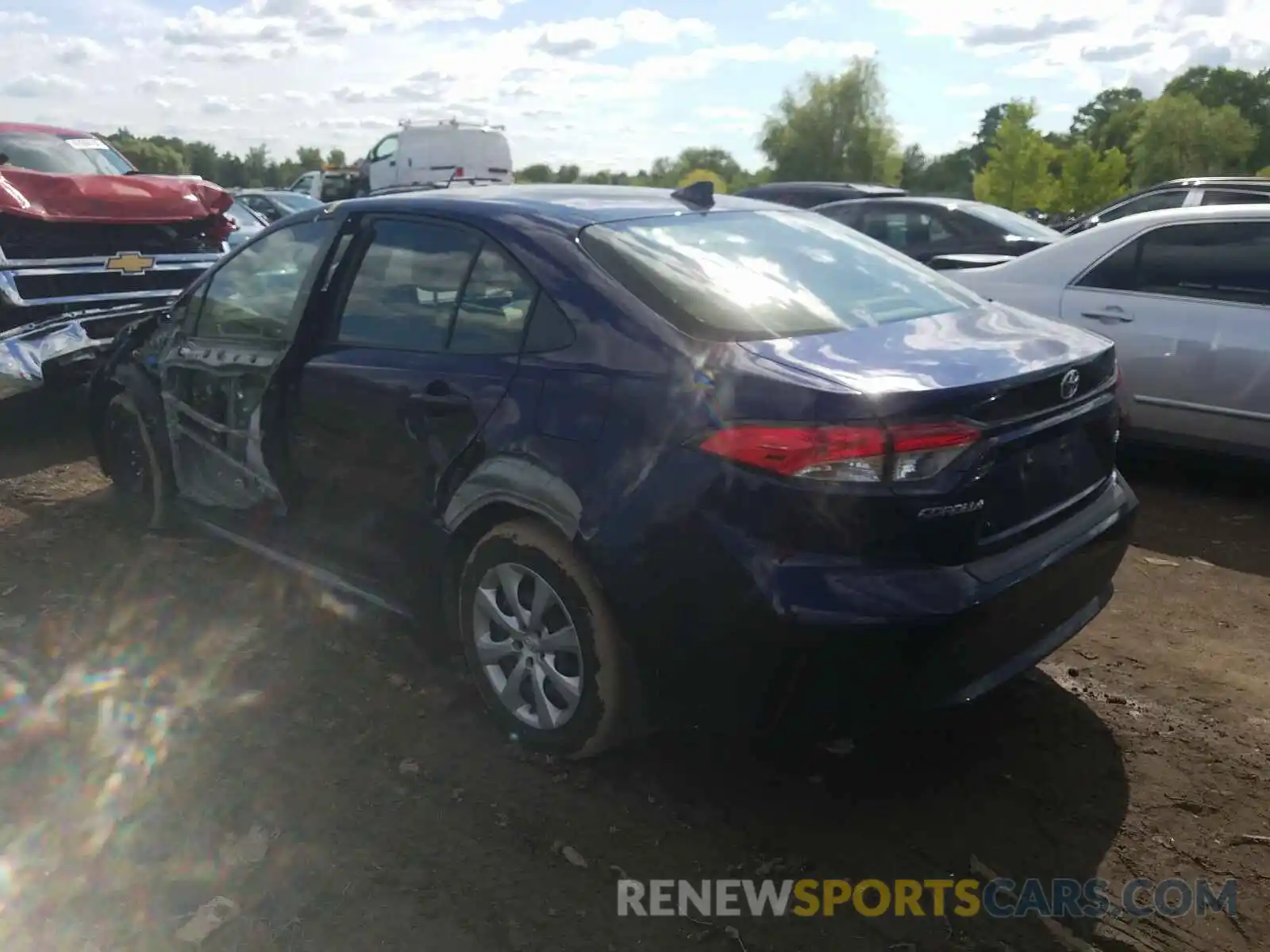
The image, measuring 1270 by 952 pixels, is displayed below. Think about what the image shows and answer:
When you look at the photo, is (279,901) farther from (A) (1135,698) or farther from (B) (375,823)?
(A) (1135,698)

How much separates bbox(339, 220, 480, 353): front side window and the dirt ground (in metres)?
1.18

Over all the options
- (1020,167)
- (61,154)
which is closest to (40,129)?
(61,154)

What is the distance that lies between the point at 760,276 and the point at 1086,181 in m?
50.1

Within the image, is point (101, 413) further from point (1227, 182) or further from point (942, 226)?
point (1227, 182)

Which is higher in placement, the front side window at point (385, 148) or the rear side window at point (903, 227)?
the front side window at point (385, 148)

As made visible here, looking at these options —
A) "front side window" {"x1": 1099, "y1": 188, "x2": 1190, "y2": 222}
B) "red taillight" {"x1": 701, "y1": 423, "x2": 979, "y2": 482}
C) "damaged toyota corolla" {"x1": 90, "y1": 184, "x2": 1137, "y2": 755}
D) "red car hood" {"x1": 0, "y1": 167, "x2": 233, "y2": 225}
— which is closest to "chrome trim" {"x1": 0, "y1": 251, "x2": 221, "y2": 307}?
"red car hood" {"x1": 0, "y1": 167, "x2": 233, "y2": 225}

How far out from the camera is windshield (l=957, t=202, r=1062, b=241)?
9977 millimetres

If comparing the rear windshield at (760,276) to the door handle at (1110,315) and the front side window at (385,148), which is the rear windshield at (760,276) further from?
the front side window at (385,148)

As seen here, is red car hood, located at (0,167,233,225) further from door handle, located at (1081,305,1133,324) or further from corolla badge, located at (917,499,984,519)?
corolla badge, located at (917,499,984,519)

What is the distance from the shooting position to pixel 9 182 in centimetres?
718

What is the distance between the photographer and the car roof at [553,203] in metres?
3.45

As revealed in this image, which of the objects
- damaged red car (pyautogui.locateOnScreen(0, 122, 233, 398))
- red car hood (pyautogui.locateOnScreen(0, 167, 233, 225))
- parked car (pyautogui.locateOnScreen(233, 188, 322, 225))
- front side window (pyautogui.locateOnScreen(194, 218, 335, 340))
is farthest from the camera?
parked car (pyautogui.locateOnScreen(233, 188, 322, 225))

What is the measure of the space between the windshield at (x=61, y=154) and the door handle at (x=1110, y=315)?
23.3 feet

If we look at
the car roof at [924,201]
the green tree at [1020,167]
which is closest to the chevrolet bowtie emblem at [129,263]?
the car roof at [924,201]
